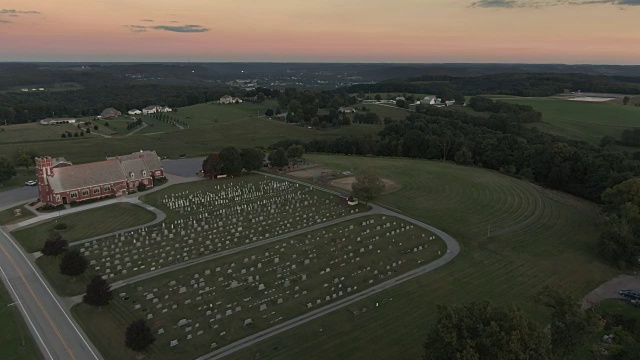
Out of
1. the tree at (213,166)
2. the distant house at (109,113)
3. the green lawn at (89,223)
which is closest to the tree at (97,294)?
the green lawn at (89,223)

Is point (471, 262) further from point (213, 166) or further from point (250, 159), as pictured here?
point (213, 166)

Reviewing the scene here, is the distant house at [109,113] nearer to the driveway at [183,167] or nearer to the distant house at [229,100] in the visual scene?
the distant house at [229,100]

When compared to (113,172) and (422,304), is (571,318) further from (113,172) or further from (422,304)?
(113,172)

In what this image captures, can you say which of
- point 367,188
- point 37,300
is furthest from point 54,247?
point 367,188

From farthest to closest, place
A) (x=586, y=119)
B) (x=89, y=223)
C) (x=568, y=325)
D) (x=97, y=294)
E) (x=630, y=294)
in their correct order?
(x=586, y=119), (x=89, y=223), (x=630, y=294), (x=97, y=294), (x=568, y=325)

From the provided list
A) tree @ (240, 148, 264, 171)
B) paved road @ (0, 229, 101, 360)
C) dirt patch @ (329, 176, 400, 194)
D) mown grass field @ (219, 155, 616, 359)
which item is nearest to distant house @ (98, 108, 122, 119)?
tree @ (240, 148, 264, 171)

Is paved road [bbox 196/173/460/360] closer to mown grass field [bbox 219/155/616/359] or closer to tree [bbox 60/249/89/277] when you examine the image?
mown grass field [bbox 219/155/616/359]
